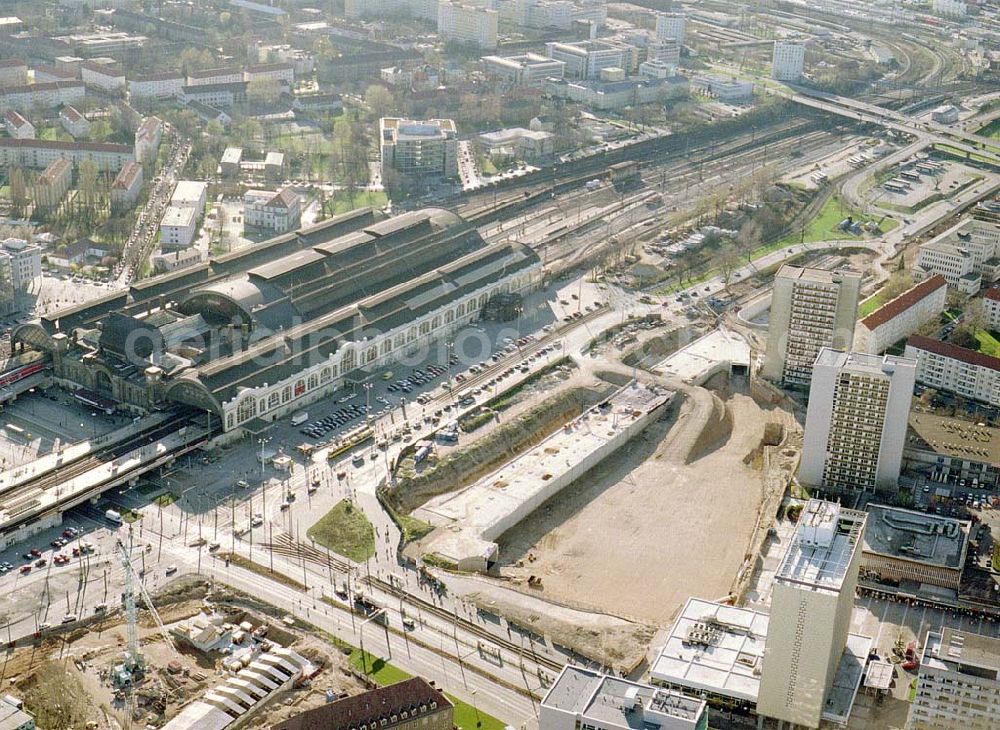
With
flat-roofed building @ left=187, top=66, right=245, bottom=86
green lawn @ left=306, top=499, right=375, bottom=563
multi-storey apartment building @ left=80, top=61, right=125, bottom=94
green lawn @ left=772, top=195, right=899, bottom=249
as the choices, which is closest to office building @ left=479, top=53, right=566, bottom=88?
flat-roofed building @ left=187, top=66, right=245, bottom=86

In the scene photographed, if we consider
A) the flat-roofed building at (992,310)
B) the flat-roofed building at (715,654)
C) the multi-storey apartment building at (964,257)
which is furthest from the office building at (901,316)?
the flat-roofed building at (715,654)

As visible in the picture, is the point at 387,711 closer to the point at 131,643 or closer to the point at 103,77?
the point at 131,643

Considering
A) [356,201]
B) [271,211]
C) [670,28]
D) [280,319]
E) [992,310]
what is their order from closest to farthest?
[280,319]
[992,310]
[271,211]
[356,201]
[670,28]

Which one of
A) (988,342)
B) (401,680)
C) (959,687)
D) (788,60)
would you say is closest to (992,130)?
(788,60)

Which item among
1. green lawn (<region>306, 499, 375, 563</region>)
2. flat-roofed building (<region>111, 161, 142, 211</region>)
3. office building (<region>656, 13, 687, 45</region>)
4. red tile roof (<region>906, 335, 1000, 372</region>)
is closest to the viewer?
green lawn (<region>306, 499, 375, 563</region>)

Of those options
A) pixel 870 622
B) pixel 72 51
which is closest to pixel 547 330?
pixel 870 622

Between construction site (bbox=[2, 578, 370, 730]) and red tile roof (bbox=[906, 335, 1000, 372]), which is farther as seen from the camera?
red tile roof (bbox=[906, 335, 1000, 372])

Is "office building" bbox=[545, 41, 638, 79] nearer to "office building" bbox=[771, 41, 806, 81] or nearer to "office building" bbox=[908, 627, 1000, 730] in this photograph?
"office building" bbox=[771, 41, 806, 81]
